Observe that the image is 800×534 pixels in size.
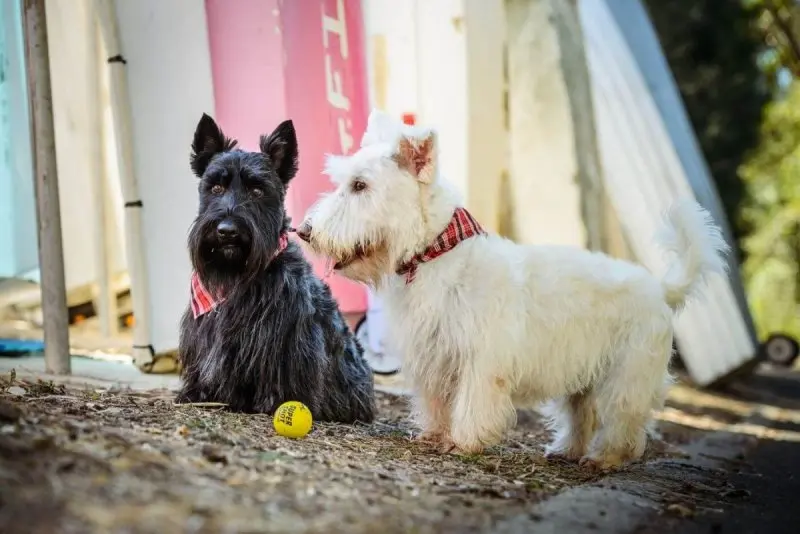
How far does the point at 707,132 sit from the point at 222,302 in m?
11.9

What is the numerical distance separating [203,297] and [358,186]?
902 mm

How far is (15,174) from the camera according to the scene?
509cm

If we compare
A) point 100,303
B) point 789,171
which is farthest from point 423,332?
point 789,171

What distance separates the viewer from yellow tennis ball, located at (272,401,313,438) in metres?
3.42

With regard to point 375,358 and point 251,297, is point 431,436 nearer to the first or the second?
point 251,297

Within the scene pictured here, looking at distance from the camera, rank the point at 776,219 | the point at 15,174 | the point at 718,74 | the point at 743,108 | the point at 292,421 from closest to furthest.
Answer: the point at 292,421
the point at 15,174
the point at 776,219
the point at 718,74
the point at 743,108

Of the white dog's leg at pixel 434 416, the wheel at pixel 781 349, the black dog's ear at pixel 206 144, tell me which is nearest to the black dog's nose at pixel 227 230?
the black dog's ear at pixel 206 144

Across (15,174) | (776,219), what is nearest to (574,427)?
(15,174)

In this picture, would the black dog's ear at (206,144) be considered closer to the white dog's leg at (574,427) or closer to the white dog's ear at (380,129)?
the white dog's ear at (380,129)

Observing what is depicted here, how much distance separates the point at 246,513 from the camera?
1978 millimetres

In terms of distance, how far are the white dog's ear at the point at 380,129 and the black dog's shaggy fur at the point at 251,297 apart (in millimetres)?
364

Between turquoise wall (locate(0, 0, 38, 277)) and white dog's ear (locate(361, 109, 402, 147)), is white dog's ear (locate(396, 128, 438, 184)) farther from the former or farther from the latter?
turquoise wall (locate(0, 0, 38, 277))

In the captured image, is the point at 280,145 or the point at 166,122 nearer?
the point at 280,145

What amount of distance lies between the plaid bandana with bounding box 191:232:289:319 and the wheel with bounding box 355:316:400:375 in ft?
5.75
